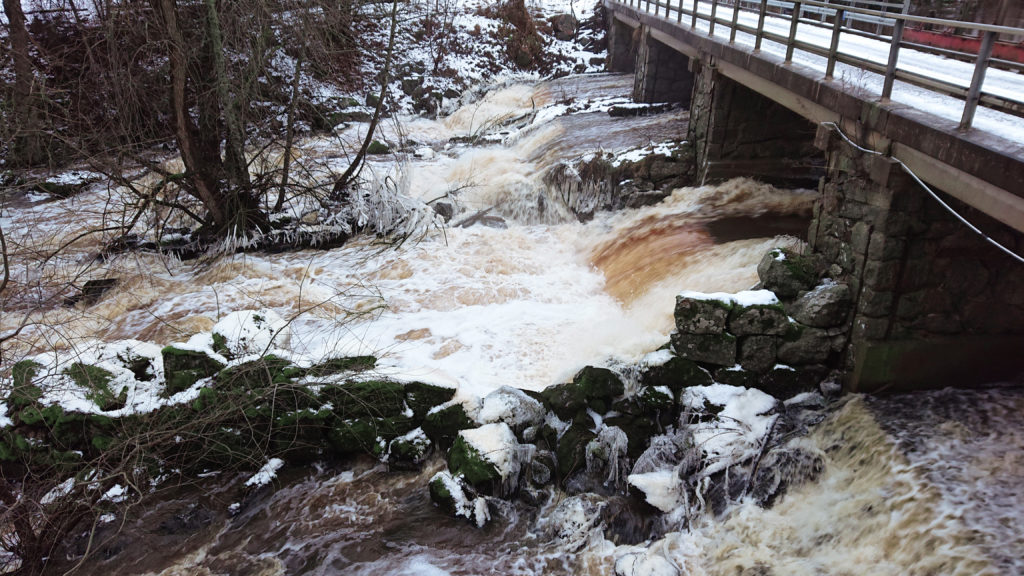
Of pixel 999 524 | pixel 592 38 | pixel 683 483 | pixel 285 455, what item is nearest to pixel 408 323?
pixel 285 455

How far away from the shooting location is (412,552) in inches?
215

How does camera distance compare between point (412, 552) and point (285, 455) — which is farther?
point (285, 455)

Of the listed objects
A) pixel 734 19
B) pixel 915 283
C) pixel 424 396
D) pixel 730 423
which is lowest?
pixel 424 396

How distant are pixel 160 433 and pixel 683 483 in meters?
4.78

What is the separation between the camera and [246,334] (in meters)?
7.12

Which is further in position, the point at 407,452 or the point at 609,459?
the point at 407,452

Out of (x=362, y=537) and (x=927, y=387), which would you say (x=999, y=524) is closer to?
(x=927, y=387)

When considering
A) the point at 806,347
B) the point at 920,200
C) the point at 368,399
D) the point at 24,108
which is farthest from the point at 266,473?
the point at 920,200

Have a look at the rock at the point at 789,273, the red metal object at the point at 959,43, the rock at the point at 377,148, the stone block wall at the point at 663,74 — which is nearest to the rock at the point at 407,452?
the rock at the point at 789,273

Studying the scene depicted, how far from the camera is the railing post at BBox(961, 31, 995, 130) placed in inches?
170

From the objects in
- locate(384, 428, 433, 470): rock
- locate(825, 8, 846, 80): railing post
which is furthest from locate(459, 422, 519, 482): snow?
locate(825, 8, 846, 80): railing post

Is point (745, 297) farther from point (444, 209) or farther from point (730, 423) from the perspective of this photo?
point (444, 209)

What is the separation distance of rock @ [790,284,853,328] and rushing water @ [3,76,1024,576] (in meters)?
0.80

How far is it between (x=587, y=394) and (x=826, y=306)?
245cm
